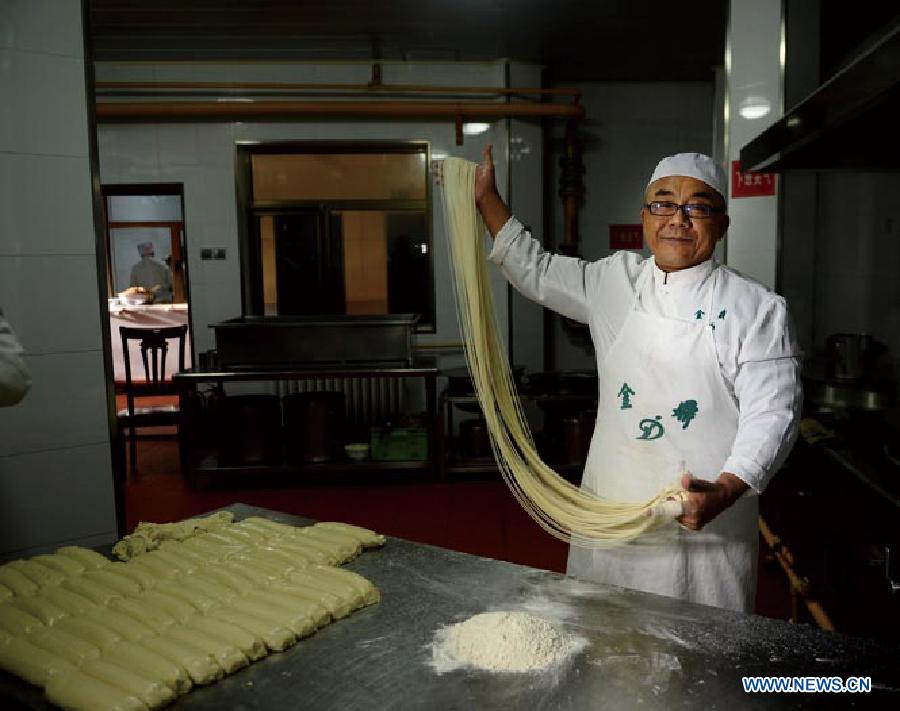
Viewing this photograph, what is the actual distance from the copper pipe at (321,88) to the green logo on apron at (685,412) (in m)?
4.49

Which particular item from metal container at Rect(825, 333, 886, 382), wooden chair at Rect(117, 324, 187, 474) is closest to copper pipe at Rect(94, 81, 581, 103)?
wooden chair at Rect(117, 324, 187, 474)

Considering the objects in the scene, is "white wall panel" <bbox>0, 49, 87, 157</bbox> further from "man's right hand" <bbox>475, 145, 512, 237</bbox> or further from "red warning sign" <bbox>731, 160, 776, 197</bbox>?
"red warning sign" <bbox>731, 160, 776, 197</bbox>

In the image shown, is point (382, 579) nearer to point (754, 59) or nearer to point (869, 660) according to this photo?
point (869, 660)

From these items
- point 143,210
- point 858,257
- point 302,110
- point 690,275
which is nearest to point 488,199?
point 690,275

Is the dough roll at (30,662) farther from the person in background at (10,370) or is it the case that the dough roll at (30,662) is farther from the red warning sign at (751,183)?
the red warning sign at (751,183)

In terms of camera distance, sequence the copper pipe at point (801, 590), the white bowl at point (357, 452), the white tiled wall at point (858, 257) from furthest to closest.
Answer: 1. the white bowl at point (357, 452)
2. the white tiled wall at point (858, 257)
3. the copper pipe at point (801, 590)

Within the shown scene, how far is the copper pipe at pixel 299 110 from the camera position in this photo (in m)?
5.98

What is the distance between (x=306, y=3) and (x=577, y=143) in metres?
2.78

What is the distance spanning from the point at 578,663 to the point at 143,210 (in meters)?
11.6

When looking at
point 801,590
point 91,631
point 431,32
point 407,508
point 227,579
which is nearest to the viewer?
point 91,631

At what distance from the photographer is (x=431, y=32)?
18.1ft

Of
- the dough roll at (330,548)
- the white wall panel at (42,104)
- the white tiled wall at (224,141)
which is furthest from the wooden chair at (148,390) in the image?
the dough roll at (330,548)

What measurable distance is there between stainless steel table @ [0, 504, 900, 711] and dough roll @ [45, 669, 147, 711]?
0.15 feet

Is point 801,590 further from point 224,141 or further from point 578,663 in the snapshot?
point 224,141
